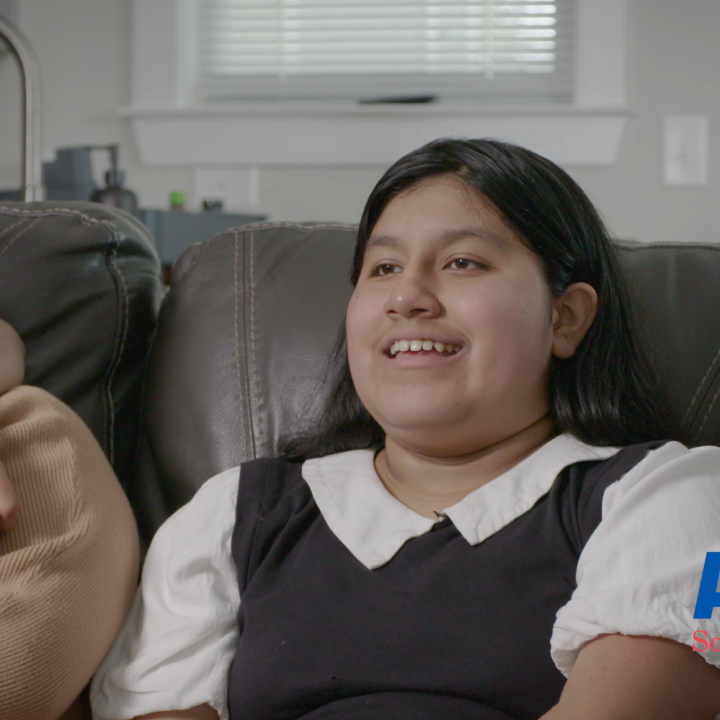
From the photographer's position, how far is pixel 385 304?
0.98 meters

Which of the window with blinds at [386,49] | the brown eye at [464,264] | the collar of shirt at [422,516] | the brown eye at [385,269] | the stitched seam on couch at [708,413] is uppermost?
the window with blinds at [386,49]

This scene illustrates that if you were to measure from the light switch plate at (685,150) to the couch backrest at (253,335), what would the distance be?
117cm

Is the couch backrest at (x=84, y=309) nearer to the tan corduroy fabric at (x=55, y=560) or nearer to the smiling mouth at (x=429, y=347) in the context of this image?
the tan corduroy fabric at (x=55, y=560)

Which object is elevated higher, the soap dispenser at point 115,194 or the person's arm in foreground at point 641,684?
the soap dispenser at point 115,194

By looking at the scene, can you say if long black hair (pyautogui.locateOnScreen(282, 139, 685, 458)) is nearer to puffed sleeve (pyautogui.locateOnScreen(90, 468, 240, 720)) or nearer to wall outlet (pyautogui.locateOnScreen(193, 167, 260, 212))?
puffed sleeve (pyautogui.locateOnScreen(90, 468, 240, 720))

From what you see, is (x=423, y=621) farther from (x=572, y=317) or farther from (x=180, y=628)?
(x=572, y=317)

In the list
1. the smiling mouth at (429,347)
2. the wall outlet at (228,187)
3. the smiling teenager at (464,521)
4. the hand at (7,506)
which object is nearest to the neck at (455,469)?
the smiling teenager at (464,521)

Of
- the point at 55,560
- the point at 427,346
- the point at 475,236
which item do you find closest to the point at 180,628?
the point at 55,560

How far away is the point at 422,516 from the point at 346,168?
5.18ft

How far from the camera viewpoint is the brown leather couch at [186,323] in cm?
117

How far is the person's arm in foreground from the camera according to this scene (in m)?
0.72

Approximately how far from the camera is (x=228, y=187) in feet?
7.91

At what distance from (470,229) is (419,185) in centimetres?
10

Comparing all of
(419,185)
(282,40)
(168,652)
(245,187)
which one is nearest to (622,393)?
(419,185)
